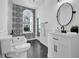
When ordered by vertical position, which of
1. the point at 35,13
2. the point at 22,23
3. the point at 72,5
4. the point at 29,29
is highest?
the point at 35,13

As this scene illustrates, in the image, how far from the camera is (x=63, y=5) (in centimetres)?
236

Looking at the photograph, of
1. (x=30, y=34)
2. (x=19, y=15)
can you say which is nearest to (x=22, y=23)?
(x=19, y=15)

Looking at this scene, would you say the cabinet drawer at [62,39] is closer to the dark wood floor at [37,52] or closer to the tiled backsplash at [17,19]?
the dark wood floor at [37,52]

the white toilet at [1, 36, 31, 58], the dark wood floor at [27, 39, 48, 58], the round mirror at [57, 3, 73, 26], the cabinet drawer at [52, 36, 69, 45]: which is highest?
the round mirror at [57, 3, 73, 26]

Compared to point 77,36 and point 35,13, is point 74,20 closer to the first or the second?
point 77,36

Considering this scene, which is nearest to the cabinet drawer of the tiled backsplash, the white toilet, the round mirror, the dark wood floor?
the round mirror

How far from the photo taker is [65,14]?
2.30 m

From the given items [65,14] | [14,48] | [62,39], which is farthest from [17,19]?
[62,39]

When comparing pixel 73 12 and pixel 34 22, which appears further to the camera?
pixel 34 22

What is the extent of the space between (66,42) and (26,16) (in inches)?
169

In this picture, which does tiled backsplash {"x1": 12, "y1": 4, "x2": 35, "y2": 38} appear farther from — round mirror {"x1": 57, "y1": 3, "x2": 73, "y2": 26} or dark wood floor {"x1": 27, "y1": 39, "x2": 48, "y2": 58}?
round mirror {"x1": 57, "y1": 3, "x2": 73, "y2": 26}

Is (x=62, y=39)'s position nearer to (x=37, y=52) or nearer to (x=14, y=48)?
(x=14, y=48)

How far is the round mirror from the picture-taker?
2.11 meters

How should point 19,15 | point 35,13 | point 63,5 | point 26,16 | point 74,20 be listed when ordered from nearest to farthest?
point 74,20 < point 63,5 < point 19,15 < point 26,16 < point 35,13
